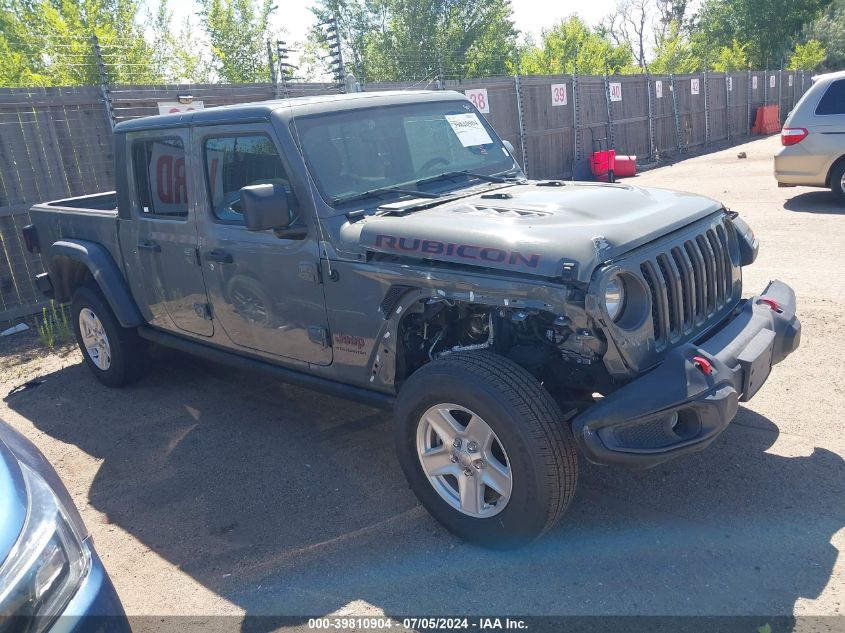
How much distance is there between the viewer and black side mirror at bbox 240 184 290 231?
3.61 m

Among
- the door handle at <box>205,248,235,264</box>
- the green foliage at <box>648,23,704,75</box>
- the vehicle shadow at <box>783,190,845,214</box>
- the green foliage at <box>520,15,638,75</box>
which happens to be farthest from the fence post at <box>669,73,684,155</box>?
the door handle at <box>205,248,235,264</box>

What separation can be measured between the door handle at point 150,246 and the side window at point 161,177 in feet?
0.64

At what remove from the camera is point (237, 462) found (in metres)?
4.54

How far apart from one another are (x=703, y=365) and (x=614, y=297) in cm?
46

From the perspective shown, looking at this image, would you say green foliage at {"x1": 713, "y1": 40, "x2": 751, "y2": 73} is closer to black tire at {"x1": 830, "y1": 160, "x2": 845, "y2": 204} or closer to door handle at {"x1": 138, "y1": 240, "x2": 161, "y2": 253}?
black tire at {"x1": 830, "y1": 160, "x2": 845, "y2": 204}

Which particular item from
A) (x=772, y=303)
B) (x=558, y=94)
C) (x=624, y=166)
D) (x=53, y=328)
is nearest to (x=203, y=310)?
(x=772, y=303)

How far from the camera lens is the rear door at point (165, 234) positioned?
467cm

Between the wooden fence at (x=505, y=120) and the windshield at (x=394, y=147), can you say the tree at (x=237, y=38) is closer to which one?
the wooden fence at (x=505, y=120)

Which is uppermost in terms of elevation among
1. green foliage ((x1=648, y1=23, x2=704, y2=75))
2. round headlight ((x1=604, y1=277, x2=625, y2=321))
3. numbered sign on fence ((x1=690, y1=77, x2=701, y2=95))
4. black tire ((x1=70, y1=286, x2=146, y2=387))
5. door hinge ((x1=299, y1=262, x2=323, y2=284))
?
green foliage ((x1=648, y1=23, x2=704, y2=75))

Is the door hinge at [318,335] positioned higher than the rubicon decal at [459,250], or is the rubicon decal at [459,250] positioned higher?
the rubicon decal at [459,250]

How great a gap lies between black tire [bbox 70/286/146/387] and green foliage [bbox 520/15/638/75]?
A: 101 feet

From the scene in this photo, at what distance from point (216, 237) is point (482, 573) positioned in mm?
2546

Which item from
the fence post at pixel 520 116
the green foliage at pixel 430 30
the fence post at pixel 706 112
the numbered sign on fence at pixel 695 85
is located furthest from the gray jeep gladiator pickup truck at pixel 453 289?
the green foliage at pixel 430 30

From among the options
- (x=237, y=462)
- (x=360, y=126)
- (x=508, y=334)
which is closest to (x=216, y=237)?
(x=360, y=126)
